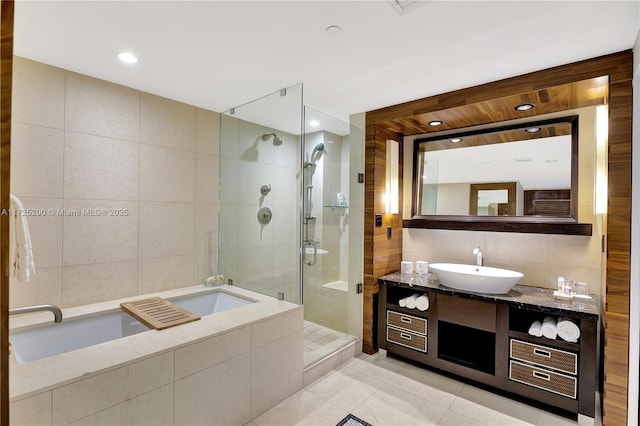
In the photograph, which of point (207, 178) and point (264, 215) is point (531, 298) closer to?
point (264, 215)

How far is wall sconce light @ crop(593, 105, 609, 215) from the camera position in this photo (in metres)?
1.94

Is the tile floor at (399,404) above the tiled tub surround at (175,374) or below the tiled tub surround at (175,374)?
below

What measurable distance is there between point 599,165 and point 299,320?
240 centimetres

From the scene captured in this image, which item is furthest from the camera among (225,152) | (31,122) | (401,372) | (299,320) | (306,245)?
(225,152)

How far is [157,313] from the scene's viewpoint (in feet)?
7.06

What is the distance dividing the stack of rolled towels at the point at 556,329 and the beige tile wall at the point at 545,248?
0.49 metres

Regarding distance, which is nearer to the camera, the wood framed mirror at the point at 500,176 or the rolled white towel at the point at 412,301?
the wood framed mirror at the point at 500,176

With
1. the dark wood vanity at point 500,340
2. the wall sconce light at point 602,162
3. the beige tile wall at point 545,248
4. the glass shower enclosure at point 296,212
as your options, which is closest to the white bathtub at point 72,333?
the glass shower enclosure at point 296,212

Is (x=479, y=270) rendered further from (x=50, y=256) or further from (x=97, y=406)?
(x=50, y=256)

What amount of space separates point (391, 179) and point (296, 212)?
109 cm

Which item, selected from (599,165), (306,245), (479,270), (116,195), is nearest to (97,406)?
(116,195)

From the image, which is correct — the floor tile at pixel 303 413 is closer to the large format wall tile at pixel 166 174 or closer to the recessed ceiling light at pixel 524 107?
the large format wall tile at pixel 166 174

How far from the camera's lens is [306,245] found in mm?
2822

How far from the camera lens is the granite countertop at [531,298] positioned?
199cm
